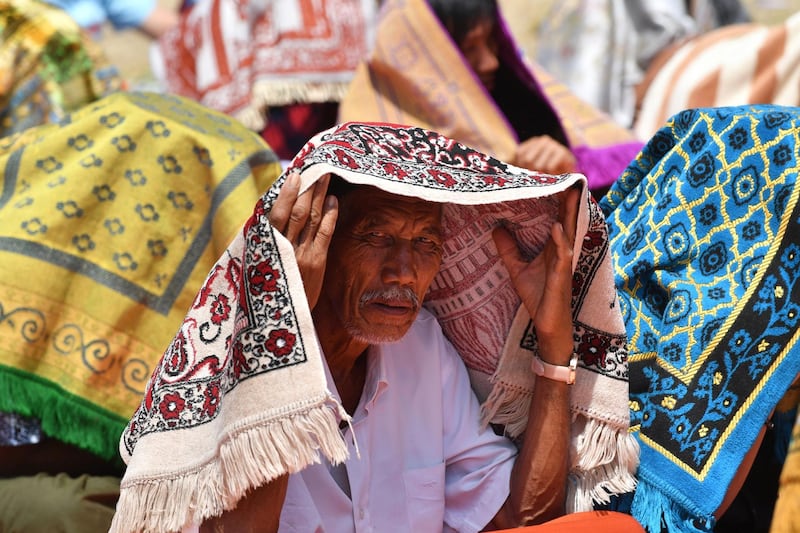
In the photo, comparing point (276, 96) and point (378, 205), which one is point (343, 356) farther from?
point (276, 96)

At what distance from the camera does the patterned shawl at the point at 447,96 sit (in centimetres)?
495

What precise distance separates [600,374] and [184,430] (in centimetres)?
106

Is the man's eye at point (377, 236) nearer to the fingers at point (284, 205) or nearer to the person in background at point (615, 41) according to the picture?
the fingers at point (284, 205)

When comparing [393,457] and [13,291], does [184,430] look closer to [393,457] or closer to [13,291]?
[393,457]

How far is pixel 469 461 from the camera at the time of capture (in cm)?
286

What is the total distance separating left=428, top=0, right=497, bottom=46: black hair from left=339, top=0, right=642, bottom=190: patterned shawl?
0.07 m

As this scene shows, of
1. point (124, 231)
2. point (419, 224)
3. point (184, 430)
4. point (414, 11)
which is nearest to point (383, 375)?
point (419, 224)

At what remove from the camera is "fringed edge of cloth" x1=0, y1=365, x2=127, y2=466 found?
3.06 metres

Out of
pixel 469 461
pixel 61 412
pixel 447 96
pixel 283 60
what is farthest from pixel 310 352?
pixel 283 60

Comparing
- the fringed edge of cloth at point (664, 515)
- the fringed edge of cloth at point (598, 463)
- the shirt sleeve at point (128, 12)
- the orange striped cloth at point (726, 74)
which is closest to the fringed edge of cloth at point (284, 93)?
the orange striped cloth at point (726, 74)

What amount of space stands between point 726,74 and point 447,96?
4.98ft

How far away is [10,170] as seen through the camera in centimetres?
338

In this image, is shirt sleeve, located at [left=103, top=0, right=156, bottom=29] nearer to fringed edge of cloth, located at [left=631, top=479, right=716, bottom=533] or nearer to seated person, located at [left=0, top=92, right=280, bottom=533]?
seated person, located at [left=0, top=92, right=280, bottom=533]

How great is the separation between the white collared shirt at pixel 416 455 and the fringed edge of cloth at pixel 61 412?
2.67 feet
